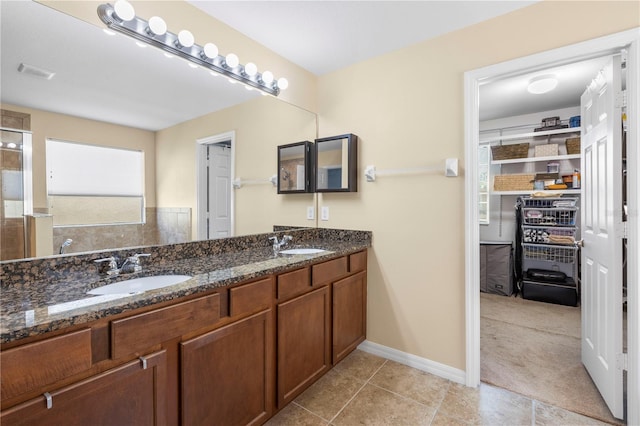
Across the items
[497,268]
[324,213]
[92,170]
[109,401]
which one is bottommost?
[497,268]

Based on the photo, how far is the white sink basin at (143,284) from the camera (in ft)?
4.00

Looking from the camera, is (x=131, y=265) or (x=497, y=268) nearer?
(x=131, y=265)

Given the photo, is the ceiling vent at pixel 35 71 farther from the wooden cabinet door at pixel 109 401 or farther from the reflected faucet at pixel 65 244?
the wooden cabinet door at pixel 109 401

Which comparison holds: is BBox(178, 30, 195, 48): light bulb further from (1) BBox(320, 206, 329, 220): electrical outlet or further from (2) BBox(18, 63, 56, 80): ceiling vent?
(1) BBox(320, 206, 329, 220): electrical outlet

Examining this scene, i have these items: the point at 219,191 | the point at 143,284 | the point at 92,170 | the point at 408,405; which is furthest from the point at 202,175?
the point at 408,405

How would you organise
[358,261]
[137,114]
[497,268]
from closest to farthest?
1. [137,114]
2. [358,261]
3. [497,268]

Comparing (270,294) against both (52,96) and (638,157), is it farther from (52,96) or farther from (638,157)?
(638,157)

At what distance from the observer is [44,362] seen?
0.79m

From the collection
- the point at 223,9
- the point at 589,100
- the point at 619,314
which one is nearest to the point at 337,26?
the point at 223,9

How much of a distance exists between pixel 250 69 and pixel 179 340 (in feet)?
5.75

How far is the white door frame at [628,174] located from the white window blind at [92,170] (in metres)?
2.03

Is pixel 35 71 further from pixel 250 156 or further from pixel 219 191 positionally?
pixel 250 156

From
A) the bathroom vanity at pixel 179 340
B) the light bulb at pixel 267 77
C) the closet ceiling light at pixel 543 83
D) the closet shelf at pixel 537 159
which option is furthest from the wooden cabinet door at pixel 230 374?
the closet shelf at pixel 537 159

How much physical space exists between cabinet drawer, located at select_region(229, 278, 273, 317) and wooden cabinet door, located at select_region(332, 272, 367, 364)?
2.08 feet
